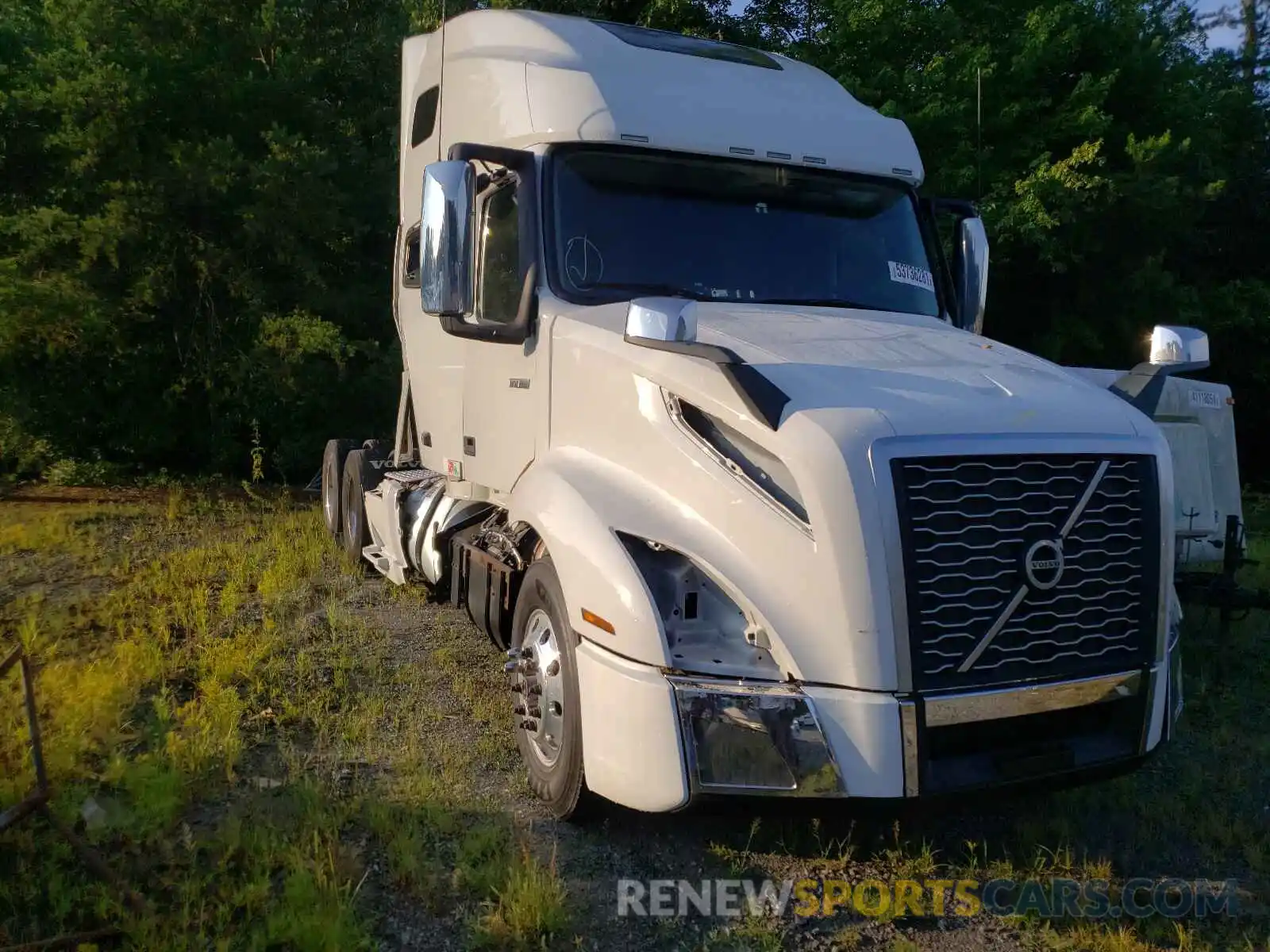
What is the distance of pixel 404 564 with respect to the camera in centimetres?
719

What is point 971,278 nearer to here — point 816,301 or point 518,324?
point 816,301

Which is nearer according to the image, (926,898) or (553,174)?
(926,898)

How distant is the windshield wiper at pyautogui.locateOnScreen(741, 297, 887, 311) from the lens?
4785mm

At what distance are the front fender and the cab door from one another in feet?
2.07

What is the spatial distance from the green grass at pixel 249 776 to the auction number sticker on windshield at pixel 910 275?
296 centimetres

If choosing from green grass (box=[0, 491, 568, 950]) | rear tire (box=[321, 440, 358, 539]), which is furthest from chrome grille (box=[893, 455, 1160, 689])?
rear tire (box=[321, 440, 358, 539])

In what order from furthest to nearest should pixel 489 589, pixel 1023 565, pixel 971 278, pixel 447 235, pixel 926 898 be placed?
1. pixel 971 278
2. pixel 489 589
3. pixel 447 235
4. pixel 926 898
5. pixel 1023 565

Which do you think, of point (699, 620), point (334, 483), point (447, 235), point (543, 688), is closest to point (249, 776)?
point (543, 688)

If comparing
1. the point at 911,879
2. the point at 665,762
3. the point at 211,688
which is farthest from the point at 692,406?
the point at 211,688

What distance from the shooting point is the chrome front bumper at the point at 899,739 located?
3.21m

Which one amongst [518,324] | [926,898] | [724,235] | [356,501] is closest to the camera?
[926,898]

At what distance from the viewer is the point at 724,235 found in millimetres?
4855

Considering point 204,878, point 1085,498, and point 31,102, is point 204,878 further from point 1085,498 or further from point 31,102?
point 31,102

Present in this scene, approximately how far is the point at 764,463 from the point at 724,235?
175 centimetres
